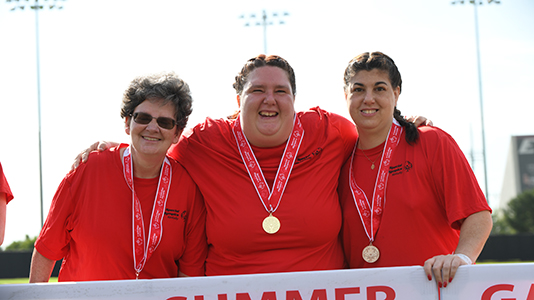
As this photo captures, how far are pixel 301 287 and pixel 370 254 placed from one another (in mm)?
776

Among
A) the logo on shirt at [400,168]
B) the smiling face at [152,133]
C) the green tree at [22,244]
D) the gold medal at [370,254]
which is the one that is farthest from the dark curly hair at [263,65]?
the green tree at [22,244]

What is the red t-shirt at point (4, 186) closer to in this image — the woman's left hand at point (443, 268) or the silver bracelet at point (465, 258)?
the woman's left hand at point (443, 268)

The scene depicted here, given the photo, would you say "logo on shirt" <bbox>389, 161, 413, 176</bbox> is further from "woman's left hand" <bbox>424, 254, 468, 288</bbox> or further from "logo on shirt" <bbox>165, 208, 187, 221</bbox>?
"logo on shirt" <bbox>165, 208, 187, 221</bbox>

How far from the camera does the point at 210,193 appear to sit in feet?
11.2

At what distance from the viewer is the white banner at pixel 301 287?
2748 millimetres

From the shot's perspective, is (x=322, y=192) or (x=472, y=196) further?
(x=322, y=192)

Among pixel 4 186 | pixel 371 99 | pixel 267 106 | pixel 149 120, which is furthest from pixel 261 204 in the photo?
pixel 4 186

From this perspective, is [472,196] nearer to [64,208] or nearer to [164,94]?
[164,94]

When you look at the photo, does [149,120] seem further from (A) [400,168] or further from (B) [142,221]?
(A) [400,168]

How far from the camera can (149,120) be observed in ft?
10.5

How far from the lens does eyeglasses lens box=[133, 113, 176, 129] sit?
3.21 meters

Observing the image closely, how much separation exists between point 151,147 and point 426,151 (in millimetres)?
1938

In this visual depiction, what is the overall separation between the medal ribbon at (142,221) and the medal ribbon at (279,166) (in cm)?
59

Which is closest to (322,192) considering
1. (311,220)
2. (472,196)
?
(311,220)
